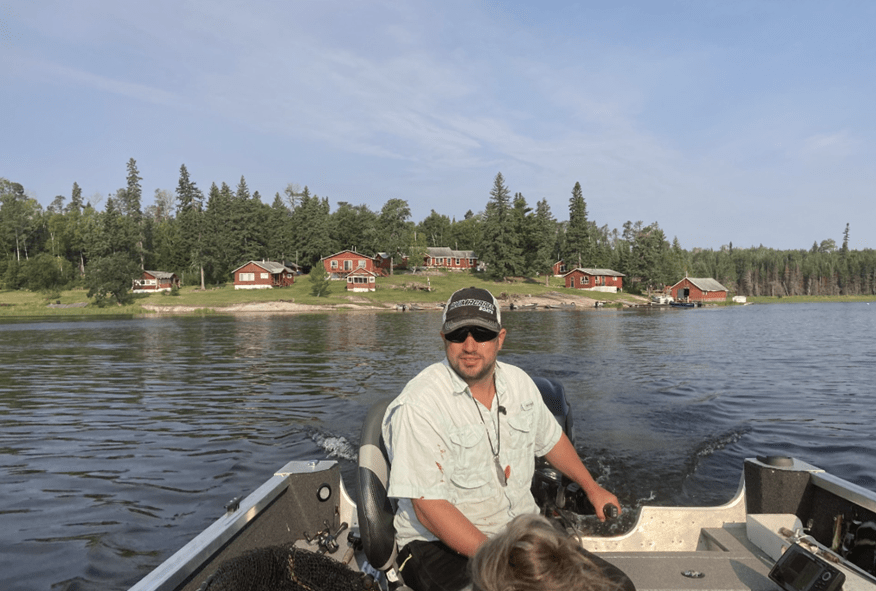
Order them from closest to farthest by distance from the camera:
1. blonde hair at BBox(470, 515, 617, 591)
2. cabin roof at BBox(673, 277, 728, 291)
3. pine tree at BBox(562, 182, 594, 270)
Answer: blonde hair at BBox(470, 515, 617, 591)
pine tree at BBox(562, 182, 594, 270)
cabin roof at BBox(673, 277, 728, 291)

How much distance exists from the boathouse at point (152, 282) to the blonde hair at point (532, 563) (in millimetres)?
90753

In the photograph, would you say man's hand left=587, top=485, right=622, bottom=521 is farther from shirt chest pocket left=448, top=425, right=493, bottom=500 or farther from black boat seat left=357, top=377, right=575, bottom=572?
black boat seat left=357, top=377, right=575, bottom=572

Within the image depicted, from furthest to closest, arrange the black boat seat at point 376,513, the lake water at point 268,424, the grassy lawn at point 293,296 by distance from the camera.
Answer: the grassy lawn at point 293,296 < the lake water at point 268,424 < the black boat seat at point 376,513

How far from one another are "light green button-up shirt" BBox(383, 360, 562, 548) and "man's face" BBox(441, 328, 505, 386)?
2.9 inches

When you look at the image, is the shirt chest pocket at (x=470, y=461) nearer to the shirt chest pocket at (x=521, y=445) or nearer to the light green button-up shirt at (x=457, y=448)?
the light green button-up shirt at (x=457, y=448)

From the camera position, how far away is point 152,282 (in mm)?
87125

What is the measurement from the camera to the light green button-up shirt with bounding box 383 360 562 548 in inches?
133

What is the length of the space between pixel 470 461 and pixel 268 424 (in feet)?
36.9

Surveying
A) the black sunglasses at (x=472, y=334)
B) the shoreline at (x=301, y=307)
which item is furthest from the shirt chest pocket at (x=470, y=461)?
the shoreline at (x=301, y=307)

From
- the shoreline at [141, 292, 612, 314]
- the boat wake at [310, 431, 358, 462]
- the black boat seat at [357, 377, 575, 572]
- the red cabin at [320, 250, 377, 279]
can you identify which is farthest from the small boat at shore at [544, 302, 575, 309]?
the black boat seat at [357, 377, 575, 572]

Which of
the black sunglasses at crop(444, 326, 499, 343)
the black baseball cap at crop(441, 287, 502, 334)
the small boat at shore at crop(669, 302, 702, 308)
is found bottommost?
the small boat at shore at crop(669, 302, 702, 308)

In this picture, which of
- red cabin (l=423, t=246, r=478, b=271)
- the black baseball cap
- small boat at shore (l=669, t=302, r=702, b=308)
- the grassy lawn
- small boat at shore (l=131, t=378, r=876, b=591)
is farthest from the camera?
red cabin (l=423, t=246, r=478, b=271)

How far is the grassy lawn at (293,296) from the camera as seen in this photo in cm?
7138

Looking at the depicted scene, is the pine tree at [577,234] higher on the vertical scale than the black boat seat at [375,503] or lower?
higher
